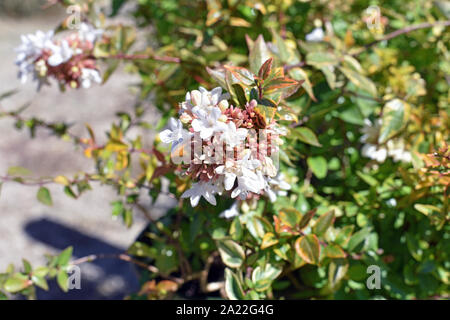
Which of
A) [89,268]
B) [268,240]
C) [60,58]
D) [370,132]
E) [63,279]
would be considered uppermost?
[60,58]

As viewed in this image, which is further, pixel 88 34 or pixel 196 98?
pixel 88 34

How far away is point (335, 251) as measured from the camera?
0.77m

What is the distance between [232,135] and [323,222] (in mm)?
341

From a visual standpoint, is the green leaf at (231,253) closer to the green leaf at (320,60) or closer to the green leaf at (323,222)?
the green leaf at (323,222)

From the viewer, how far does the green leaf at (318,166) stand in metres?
0.92

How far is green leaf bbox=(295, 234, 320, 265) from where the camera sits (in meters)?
0.72

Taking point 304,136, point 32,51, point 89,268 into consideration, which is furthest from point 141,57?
point 89,268

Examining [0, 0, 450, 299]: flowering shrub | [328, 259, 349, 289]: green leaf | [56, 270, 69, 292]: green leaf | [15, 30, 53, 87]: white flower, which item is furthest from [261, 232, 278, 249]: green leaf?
[15, 30, 53, 87]: white flower

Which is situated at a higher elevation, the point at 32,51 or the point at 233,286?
the point at 32,51

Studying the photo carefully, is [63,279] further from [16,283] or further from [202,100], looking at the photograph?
[202,100]

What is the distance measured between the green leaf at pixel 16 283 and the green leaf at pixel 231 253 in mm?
444

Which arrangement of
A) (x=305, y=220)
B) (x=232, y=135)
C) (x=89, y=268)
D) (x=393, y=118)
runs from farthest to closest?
(x=89, y=268)
(x=393, y=118)
(x=305, y=220)
(x=232, y=135)

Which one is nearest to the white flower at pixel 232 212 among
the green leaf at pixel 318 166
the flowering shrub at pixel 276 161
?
the flowering shrub at pixel 276 161

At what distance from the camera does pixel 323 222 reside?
2.55ft
